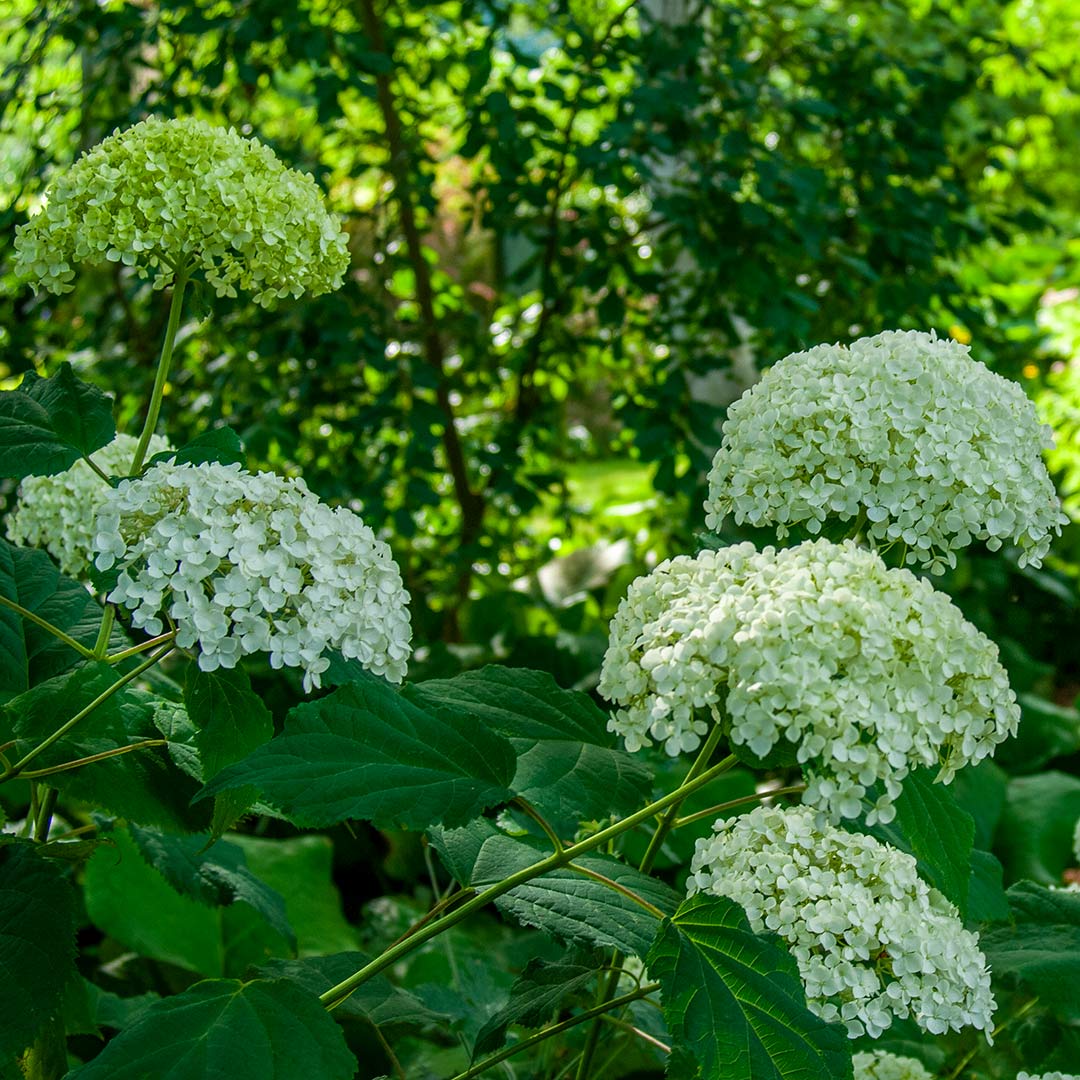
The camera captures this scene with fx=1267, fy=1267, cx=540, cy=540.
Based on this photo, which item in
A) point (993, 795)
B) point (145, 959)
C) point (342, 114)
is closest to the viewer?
point (145, 959)

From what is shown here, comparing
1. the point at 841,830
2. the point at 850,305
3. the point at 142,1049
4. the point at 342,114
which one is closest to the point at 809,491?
the point at 841,830

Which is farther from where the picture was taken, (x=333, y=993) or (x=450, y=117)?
(x=450, y=117)

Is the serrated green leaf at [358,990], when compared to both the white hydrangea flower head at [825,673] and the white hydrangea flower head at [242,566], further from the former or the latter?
the white hydrangea flower head at [825,673]

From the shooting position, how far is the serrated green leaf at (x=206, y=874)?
1649mm

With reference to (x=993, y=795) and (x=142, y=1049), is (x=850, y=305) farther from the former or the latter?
(x=142, y=1049)

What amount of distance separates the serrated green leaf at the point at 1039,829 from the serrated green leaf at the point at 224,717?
2.59 metres

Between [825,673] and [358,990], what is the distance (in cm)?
83

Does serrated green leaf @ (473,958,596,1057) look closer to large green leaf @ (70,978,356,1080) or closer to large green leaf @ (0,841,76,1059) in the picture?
large green leaf @ (70,978,356,1080)

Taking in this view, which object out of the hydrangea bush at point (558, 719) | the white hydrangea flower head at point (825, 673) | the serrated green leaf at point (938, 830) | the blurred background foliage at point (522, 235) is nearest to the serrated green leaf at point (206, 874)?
the hydrangea bush at point (558, 719)

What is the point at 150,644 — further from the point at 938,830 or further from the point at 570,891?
the point at 938,830

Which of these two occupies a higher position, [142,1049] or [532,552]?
[142,1049]

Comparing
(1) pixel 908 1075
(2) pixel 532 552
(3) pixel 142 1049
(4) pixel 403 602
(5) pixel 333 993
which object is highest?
(4) pixel 403 602

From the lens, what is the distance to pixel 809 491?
1324 millimetres

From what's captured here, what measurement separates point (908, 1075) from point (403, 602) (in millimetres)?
888
